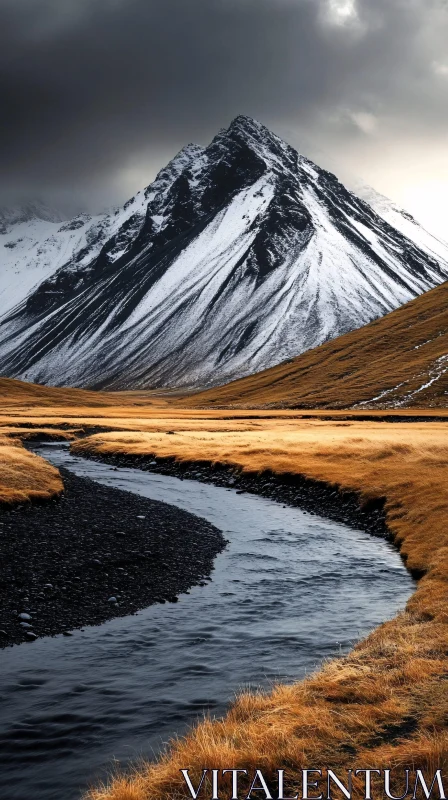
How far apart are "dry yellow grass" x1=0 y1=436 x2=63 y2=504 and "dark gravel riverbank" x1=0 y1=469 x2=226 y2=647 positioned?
2.91 feet

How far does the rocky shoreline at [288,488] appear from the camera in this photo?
1442 inches

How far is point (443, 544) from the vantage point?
2689cm

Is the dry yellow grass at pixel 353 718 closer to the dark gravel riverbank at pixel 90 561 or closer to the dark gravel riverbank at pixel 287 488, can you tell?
the dark gravel riverbank at pixel 90 561

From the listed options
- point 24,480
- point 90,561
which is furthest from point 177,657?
point 24,480

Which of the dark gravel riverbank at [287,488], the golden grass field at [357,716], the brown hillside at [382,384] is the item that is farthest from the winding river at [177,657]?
the brown hillside at [382,384]

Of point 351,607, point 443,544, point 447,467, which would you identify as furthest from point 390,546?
point 447,467

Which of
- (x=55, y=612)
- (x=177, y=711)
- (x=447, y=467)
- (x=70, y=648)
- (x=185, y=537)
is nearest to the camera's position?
(x=177, y=711)

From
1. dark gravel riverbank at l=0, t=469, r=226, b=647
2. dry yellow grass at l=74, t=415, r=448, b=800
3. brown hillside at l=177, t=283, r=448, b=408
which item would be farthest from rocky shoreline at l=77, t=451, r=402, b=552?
brown hillside at l=177, t=283, r=448, b=408

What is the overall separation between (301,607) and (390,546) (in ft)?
34.5

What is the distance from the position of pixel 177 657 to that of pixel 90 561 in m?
9.24

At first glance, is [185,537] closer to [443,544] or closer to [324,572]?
[324,572]

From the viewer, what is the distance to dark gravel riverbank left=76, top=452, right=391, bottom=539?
1443 inches

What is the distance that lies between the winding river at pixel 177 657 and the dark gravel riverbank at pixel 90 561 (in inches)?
37.5

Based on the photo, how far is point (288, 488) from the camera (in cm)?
4644
